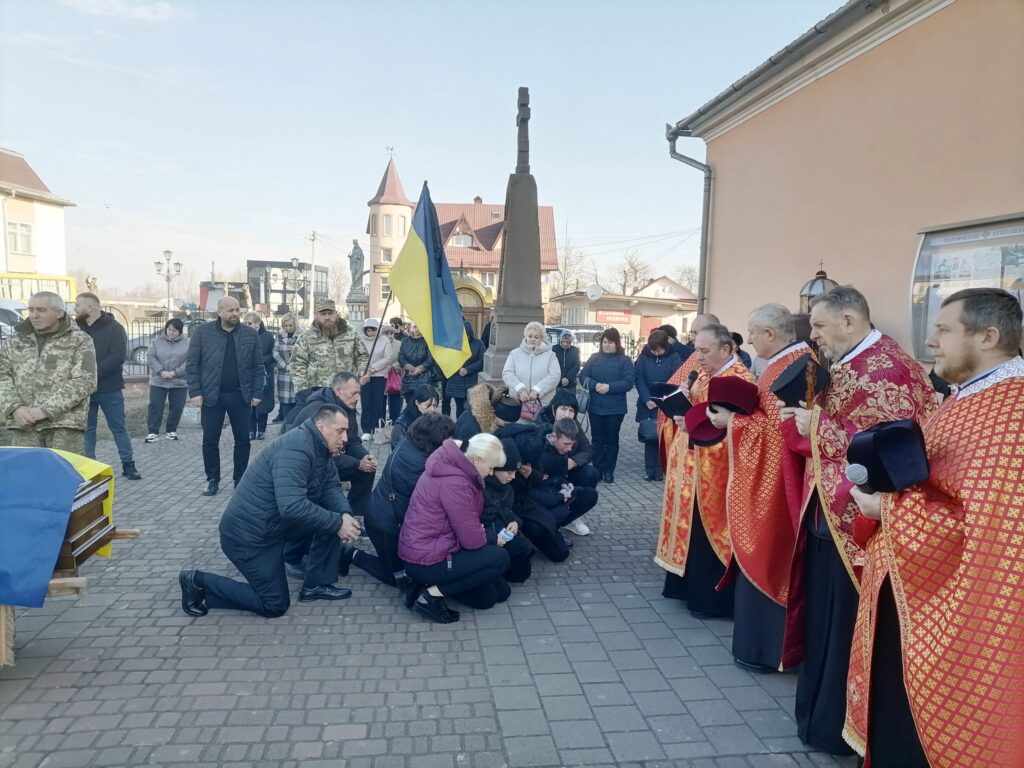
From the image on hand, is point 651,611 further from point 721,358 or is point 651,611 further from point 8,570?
point 8,570

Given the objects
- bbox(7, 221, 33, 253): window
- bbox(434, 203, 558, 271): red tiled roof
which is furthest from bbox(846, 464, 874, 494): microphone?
bbox(7, 221, 33, 253): window

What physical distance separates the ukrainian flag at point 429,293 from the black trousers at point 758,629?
11.6 ft

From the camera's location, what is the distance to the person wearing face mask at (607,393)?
802cm

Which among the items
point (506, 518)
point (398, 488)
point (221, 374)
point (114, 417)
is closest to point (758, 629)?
point (506, 518)

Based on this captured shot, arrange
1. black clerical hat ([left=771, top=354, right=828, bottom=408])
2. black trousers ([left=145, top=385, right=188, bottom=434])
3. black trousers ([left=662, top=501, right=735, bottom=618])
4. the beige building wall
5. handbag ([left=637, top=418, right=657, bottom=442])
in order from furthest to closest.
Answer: black trousers ([left=145, top=385, right=188, bottom=434])
handbag ([left=637, top=418, right=657, bottom=442])
the beige building wall
black trousers ([left=662, top=501, right=735, bottom=618])
black clerical hat ([left=771, top=354, right=828, bottom=408])

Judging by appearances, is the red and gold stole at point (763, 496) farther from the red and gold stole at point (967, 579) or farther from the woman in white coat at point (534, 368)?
the woman in white coat at point (534, 368)

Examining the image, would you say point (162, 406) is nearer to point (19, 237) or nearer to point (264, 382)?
point (264, 382)

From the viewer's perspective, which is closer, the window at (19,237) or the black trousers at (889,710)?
the black trousers at (889,710)

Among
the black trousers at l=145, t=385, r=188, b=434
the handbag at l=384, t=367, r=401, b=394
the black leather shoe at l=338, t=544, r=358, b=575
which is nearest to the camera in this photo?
the black leather shoe at l=338, t=544, r=358, b=575

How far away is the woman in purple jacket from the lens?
4316mm

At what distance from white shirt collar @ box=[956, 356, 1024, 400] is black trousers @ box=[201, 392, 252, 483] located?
6.12 metres

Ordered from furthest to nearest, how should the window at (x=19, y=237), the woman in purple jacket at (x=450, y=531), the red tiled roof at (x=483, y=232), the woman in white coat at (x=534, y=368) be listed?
the red tiled roof at (x=483, y=232) < the window at (x=19, y=237) < the woman in white coat at (x=534, y=368) < the woman in purple jacket at (x=450, y=531)

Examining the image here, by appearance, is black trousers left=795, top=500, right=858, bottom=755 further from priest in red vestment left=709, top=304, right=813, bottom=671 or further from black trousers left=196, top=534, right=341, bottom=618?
black trousers left=196, top=534, right=341, bottom=618

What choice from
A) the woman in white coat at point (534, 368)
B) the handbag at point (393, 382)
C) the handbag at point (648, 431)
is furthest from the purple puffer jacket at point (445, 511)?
the handbag at point (393, 382)
